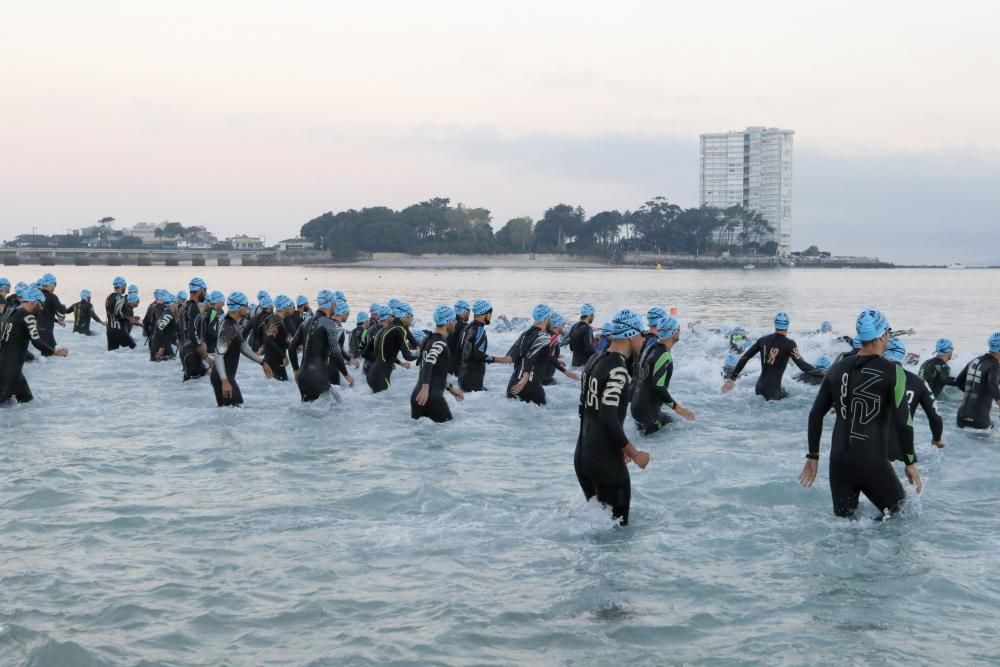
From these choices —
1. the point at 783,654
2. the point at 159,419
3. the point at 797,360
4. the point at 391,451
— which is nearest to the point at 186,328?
the point at 159,419

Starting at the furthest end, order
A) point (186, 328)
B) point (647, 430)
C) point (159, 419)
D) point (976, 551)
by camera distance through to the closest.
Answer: point (186, 328)
point (159, 419)
point (647, 430)
point (976, 551)

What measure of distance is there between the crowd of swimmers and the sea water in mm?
502

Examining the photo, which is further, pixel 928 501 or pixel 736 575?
pixel 928 501

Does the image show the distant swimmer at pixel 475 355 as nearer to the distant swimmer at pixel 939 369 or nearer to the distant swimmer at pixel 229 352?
the distant swimmer at pixel 229 352

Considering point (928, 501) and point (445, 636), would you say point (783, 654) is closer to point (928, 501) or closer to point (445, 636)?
point (445, 636)

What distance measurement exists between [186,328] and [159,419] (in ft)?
6.79

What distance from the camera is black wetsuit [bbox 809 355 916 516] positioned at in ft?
24.1

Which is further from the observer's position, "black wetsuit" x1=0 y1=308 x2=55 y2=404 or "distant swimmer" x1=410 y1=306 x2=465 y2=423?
"black wetsuit" x1=0 y1=308 x2=55 y2=404

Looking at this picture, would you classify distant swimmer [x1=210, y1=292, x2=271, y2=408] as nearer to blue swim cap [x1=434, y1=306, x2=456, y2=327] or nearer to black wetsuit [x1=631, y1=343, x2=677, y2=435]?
blue swim cap [x1=434, y1=306, x2=456, y2=327]

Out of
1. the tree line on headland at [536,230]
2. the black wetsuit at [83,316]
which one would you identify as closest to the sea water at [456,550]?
the black wetsuit at [83,316]

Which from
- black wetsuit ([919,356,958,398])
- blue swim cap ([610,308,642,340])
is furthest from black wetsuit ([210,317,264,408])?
black wetsuit ([919,356,958,398])

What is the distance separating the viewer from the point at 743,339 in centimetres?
2511

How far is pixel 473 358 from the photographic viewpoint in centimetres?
1485

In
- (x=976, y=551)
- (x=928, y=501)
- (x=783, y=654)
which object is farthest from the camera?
(x=928, y=501)
